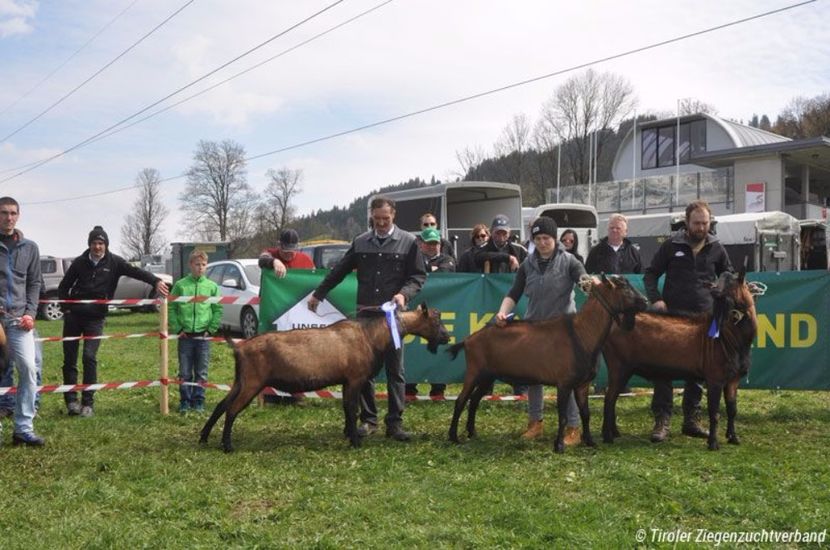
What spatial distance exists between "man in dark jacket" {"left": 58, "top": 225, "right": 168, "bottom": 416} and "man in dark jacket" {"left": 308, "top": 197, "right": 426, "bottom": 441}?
2.59 meters

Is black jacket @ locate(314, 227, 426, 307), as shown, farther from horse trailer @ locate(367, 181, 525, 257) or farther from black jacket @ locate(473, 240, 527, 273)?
horse trailer @ locate(367, 181, 525, 257)

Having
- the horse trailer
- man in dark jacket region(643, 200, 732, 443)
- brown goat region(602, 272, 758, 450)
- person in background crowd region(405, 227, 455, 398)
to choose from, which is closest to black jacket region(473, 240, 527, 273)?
person in background crowd region(405, 227, 455, 398)

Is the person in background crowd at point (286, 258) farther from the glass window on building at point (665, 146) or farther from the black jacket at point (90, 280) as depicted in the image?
the glass window on building at point (665, 146)

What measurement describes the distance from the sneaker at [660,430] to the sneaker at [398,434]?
2.15 metres

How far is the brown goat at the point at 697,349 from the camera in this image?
6.14 meters

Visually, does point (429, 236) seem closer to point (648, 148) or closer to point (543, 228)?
point (543, 228)

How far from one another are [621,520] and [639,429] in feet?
9.28

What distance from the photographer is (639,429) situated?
7074mm

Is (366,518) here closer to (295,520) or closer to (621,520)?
(295,520)

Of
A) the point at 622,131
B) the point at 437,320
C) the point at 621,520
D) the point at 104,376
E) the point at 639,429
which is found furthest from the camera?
the point at 622,131

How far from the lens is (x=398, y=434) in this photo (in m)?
6.64

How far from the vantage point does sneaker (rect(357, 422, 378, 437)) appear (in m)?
6.79

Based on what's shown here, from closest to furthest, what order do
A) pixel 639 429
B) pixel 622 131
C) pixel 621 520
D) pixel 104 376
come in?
pixel 621 520 < pixel 639 429 < pixel 104 376 < pixel 622 131

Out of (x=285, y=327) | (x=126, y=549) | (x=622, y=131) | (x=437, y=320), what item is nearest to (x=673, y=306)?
(x=437, y=320)
